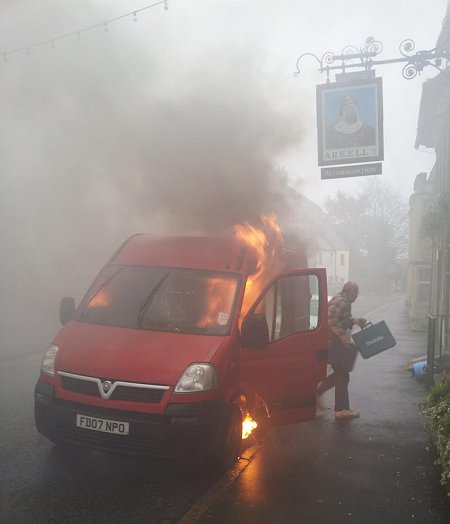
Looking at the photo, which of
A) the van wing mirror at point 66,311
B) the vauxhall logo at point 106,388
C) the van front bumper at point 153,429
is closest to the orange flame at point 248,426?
the van front bumper at point 153,429

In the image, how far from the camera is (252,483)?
13.8ft

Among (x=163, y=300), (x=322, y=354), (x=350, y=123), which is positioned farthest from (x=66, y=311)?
(x=350, y=123)

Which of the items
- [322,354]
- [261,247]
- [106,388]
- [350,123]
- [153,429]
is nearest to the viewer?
[153,429]

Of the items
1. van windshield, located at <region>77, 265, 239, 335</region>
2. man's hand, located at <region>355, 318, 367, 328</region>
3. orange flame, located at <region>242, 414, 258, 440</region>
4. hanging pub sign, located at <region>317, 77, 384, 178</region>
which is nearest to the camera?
van windshield, located at <region>77, 265, 239, 335</region>

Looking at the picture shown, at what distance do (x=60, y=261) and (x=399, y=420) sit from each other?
12.6 metres

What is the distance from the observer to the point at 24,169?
14391 millimetres

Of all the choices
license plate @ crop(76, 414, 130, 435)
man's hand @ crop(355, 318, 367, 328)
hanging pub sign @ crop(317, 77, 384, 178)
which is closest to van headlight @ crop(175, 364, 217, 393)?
license plate @ crop(76, 414, 130, 435)

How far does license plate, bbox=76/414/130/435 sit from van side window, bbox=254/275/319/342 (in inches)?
67.8

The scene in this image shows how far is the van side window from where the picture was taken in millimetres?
5227

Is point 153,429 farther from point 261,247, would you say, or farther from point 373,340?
point 373,340

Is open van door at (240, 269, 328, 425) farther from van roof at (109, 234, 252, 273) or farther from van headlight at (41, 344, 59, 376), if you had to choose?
van headlight at (41, 344, 59, 376)

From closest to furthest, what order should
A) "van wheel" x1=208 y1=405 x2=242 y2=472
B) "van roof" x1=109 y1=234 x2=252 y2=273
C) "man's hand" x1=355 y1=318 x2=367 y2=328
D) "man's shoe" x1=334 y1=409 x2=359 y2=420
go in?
1. "van wheel" x1=208 y1=405 x2=242 y2=472
2. "van roof" x1=109 y1=234 x2=252 y2=273
3. "man's shoe" x1=334 y1=409 x2=359 y2=420
4. "man's hand" x1=355 y1=318 x2=367 y2=328

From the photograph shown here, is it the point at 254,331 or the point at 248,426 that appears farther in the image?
the point at 248,426

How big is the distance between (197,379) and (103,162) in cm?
905
